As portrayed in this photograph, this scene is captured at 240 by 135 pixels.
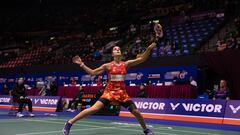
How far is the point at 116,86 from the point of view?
8.95m

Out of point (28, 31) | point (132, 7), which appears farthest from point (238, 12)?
point (28, 31)

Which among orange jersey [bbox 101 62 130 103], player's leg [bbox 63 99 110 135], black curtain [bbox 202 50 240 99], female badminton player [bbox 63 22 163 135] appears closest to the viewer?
player's leg [bbox 63 99 110 135]

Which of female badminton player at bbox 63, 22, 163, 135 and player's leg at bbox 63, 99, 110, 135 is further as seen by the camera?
female badminton player at bbox 63, 22, 163, 135

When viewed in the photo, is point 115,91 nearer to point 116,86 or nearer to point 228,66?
point 116,86

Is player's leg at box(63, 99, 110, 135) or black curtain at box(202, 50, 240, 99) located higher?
black curtain at box(202, 50, 240, 99)

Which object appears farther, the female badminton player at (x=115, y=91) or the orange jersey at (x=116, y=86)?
the orange jersey at (x=116, y=86)

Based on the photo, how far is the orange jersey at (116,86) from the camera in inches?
349

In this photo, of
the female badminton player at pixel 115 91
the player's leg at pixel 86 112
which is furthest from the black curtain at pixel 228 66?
the player's leg at pixel 86 112

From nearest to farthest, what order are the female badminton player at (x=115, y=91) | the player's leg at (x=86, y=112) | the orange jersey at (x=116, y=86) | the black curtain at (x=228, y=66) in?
the player's leg at (x=86, y=112) → the female badminton player at (x=115, y=91) → the orange jersey at (x=116, y=86) → the black curtain at (x=228, y=66)

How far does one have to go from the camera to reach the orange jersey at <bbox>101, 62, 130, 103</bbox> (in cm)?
887

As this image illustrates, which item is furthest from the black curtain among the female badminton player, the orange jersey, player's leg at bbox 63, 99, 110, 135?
player's leg at bbox 63, 99, 110, 135

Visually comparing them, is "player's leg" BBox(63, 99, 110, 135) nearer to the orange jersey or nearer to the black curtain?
the orange jersey

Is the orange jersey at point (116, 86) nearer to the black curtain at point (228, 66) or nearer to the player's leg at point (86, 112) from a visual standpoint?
the player's leg at point (86, 112)

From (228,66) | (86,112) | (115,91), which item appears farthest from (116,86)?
(228,66)
